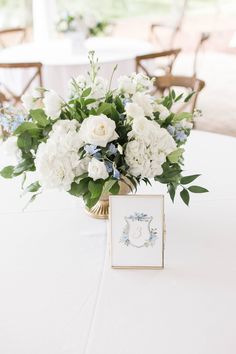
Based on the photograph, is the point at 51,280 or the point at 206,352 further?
the point at 51,280

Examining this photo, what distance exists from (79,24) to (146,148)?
9.54 ft

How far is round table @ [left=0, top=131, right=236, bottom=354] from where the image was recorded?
39.5 inches

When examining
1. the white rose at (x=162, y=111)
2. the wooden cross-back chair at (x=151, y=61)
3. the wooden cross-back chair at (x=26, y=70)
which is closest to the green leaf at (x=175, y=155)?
the white rose at (x=162, y=111)

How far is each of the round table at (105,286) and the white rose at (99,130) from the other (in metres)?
0.34

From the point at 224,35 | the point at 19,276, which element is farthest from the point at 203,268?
the point at 224,35

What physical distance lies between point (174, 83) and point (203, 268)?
1.81m

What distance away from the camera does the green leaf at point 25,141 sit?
1254 mm

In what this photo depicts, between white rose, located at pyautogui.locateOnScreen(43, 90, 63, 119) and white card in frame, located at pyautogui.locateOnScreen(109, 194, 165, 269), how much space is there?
272 millimetres

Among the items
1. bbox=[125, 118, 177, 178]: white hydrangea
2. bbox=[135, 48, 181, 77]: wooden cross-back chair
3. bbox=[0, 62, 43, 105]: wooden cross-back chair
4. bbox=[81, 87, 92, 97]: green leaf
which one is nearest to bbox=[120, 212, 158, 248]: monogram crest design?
bbox=[125, 118, 177, 178]: white hydrangea

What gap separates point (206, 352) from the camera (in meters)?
0.96

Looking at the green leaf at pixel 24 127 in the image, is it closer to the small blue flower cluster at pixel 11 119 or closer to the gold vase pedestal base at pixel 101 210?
the small blue flower cluster at pixel 11 119

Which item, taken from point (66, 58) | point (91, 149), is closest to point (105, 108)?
point (91, 149)

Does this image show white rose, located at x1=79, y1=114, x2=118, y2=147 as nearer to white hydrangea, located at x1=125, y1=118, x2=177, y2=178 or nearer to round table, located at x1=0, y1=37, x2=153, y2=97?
white hydrangea, located at x1=125, y1=118, x2=177, y2=178

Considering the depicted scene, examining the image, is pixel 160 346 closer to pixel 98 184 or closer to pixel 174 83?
pixel 98 184
